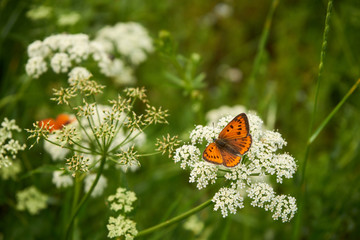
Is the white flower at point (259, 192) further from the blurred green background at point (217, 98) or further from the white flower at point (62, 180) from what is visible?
the white flower at point (62, 180)

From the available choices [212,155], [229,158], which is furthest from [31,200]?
[229,158]

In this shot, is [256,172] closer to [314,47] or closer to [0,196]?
[0,196]

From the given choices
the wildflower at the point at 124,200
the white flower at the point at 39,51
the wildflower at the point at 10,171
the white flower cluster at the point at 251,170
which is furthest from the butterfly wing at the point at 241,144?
the wildflower at the point at 10,171

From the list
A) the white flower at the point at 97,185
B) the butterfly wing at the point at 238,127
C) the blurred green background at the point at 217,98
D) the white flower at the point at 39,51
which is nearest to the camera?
→ the butterfly wing at the point at 238,127

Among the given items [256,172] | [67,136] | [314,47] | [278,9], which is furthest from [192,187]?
[278,9]

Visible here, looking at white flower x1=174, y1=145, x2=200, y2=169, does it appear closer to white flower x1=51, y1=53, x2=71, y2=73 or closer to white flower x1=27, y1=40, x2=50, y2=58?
white flower x1=51, y1=53, x2=71, y2=73

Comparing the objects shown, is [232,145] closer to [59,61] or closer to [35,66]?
[59,61]
